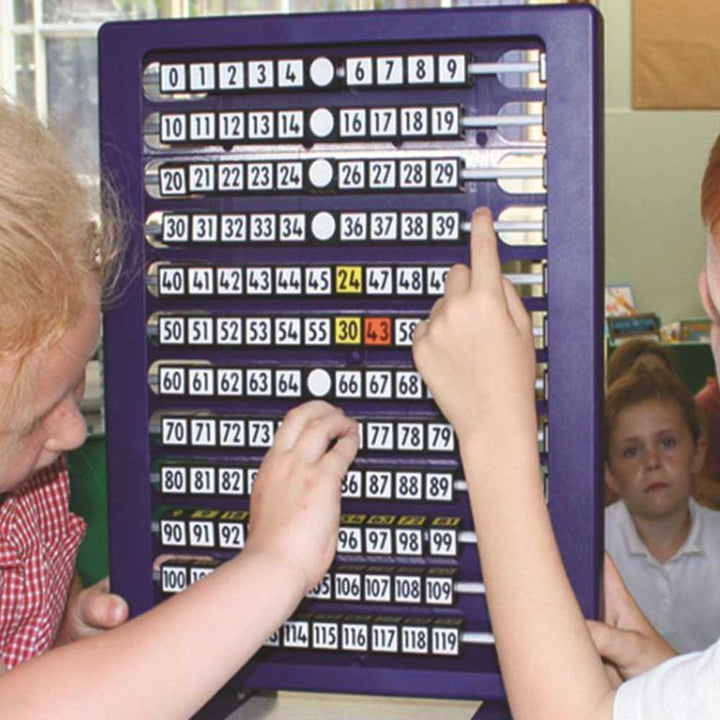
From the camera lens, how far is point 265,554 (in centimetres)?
78

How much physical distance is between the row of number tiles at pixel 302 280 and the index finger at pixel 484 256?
0.04 m

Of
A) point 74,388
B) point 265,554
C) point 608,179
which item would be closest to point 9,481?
point 74,388

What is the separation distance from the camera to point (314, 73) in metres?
0.83

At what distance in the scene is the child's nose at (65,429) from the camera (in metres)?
0.83

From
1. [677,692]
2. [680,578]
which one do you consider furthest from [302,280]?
[680,578]

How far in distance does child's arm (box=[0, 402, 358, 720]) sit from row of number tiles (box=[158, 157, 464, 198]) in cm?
15

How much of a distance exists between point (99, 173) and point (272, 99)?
0.43 ft

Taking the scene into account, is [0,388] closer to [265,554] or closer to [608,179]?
[265,554]

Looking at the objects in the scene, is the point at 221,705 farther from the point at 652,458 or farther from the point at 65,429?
the point at 652,458

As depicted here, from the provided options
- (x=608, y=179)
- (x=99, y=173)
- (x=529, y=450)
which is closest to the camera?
(x=529, y=450)

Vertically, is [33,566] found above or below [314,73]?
below

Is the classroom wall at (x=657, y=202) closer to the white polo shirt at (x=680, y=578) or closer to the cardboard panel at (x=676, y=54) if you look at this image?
the cardboard panel at (x=676, y=54)

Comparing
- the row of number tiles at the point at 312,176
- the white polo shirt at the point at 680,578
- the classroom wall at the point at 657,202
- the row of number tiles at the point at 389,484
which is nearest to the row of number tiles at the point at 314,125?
the row of number tiles at the point at 312,176

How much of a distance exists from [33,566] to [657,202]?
10.5ft
